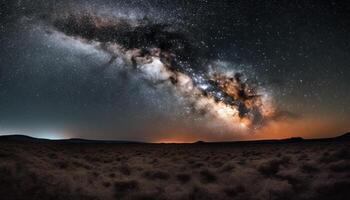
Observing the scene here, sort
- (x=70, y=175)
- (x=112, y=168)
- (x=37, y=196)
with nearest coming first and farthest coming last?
(x=37, y=196), (x=70, y=175), (x=112, y=168)

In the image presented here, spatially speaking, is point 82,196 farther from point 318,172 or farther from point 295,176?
point 318,172

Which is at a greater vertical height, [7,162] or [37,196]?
[7,162]

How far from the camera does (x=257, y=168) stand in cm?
970

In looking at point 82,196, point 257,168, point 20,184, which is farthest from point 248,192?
point 20,184

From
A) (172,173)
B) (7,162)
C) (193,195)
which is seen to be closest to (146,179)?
(172,173)

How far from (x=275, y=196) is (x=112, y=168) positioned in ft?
21.0

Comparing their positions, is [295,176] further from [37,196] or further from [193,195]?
[37,196]

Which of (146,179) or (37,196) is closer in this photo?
(37,196)

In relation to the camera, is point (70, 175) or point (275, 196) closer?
point (275, 196)

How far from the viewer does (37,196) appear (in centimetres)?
685

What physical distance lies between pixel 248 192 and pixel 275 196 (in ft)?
2.46

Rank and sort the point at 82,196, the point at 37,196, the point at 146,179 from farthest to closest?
→ the point at 146,179 → the point at 82,196 → the point at 37,196

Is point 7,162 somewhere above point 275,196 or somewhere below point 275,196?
above

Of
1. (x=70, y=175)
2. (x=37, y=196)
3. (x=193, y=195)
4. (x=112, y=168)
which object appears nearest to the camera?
(x=37, y=196)
